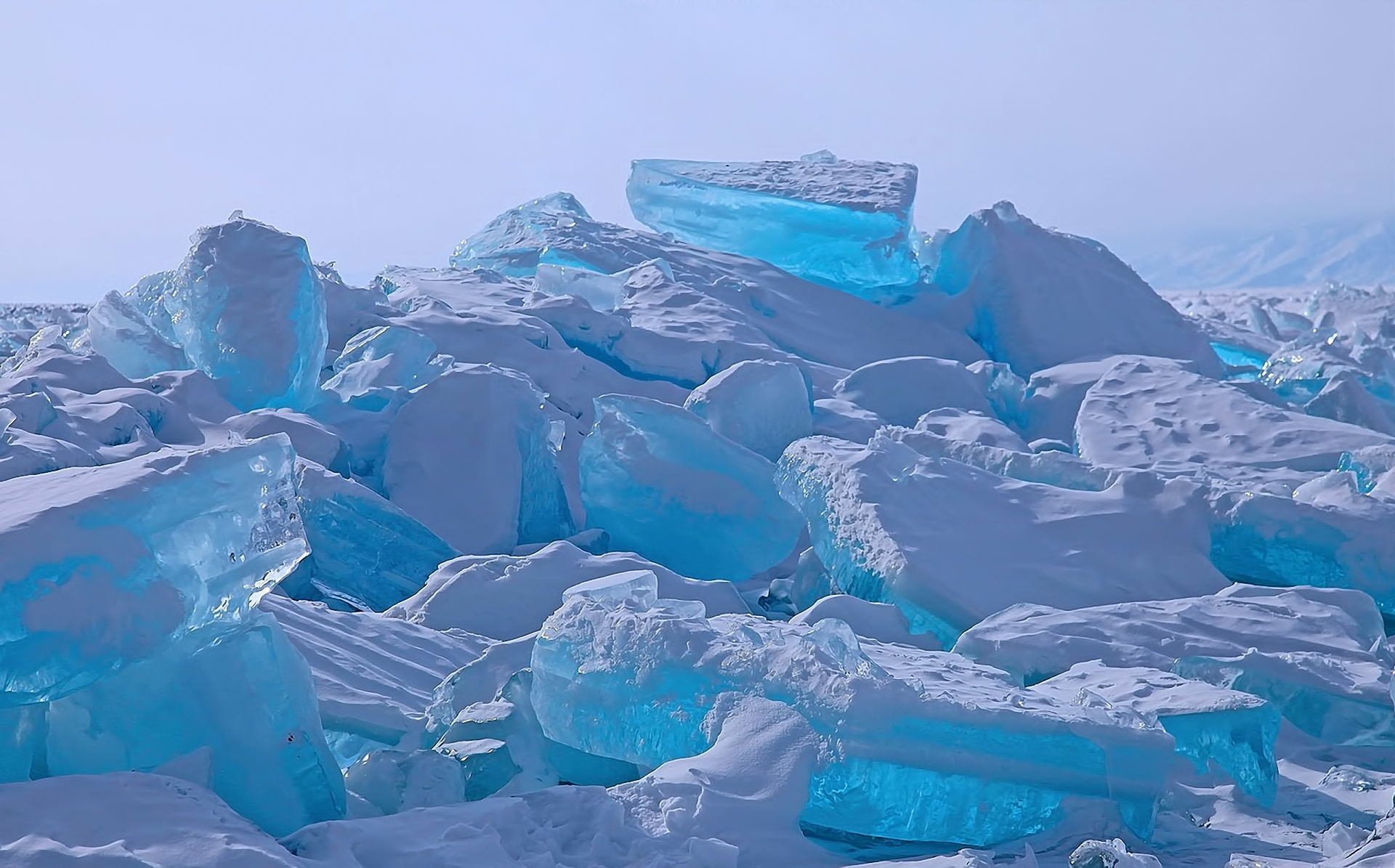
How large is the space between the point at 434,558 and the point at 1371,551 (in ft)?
8.63

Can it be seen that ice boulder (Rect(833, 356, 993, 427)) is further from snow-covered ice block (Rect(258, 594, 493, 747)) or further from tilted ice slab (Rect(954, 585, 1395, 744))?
snow-covered ice block (Rect(258, 594, 493, 747))

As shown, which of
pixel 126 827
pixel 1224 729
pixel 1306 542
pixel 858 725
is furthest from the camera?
pixel 1306 542

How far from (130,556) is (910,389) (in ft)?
13.6

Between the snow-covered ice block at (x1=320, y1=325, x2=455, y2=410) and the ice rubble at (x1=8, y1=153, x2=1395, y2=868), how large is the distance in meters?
0.02

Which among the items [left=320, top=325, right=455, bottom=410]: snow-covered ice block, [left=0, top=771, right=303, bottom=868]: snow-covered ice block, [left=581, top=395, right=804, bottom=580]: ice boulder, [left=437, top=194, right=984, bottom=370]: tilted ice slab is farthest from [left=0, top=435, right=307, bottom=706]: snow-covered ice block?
[left=437, top=194, right=984, bottom=370]: tilted ice slab

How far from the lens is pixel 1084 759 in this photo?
81.7 inches

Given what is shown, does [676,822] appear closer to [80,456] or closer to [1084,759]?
[1084,759]

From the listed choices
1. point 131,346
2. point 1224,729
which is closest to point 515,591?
point 1224,729

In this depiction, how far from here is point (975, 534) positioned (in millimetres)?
3459

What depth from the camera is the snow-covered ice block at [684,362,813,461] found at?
445cm

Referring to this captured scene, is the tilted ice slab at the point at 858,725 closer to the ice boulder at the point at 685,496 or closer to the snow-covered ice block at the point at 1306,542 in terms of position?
the ice boulder at the point at 685,496

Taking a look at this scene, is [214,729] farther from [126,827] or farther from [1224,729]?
[1224,729]

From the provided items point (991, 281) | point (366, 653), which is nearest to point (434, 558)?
point (366, 653)

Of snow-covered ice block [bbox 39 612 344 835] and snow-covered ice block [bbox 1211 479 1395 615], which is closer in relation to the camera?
snow-covered ice block [bbox 39 612 344 835]
